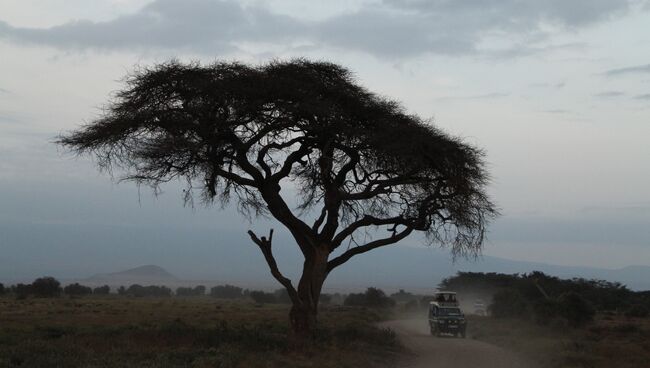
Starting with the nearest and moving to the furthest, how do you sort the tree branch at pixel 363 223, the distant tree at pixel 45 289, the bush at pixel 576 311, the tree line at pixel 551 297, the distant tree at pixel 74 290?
the tree branch at pixel 363 223 → the bush at pixel 576 311 → the tree line at pixel 551 297 → the distant tree at pixel 45 289 → the distant tree at pixel 74 290

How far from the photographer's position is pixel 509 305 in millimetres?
50031

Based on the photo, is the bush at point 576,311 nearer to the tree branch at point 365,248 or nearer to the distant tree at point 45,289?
the tree branch at point 365,248

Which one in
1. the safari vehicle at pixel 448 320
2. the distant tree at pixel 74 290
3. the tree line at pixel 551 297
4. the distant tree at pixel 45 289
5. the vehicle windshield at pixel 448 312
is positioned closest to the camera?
the safari vehicle at pixel 448 320

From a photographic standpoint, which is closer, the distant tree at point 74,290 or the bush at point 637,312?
the bush at point 637,312

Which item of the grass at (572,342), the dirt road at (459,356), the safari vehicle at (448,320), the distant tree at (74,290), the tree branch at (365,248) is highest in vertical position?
the tree branch at (365,248)

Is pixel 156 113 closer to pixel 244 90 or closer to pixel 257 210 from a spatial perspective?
pixel 244 90

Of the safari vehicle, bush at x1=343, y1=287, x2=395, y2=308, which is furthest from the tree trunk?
bush at x1=343, y1=287, x2=395, y2=308

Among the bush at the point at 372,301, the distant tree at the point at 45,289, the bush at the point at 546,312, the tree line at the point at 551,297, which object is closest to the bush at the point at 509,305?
the tree line at the point at 551,297

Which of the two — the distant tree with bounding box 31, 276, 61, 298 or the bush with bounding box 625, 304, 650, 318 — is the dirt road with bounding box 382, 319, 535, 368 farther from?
the distant tree with bounding box 31, 276, 61, 298

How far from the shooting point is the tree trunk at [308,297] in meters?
21.8

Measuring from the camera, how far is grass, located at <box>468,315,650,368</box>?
69.2 ft

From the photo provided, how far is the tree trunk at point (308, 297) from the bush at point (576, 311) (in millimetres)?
22440

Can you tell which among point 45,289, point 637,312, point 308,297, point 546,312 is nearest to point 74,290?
point 45,289

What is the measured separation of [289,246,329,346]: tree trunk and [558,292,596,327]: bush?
22.4 m
